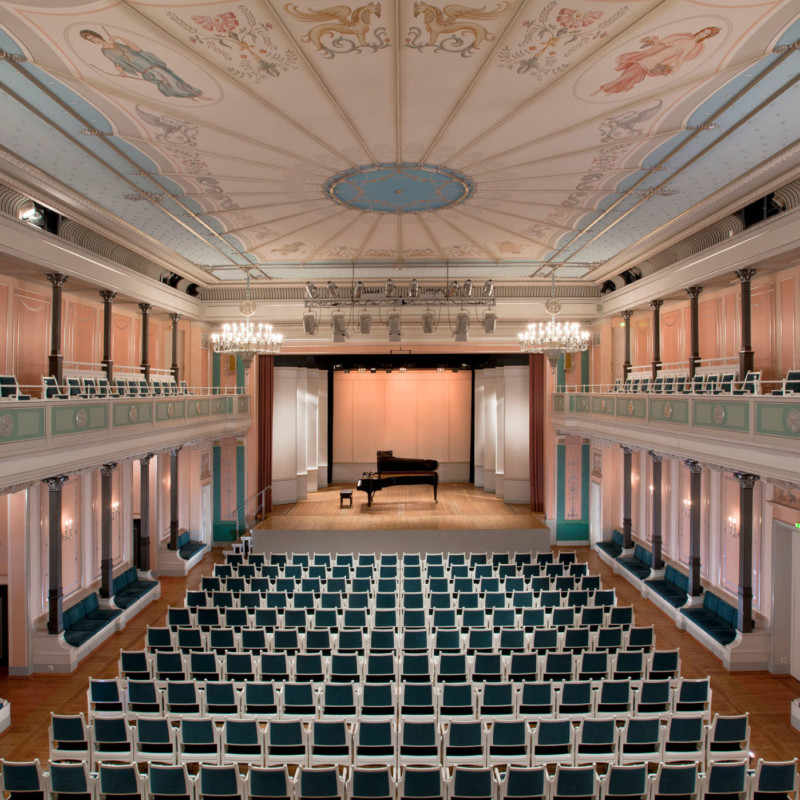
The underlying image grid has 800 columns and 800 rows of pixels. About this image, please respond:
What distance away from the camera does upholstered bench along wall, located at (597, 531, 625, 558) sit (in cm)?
1720

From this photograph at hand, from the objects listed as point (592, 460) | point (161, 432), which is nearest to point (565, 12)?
point (161, 432)

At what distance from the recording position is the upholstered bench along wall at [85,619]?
1138cm

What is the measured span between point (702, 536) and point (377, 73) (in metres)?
12.2

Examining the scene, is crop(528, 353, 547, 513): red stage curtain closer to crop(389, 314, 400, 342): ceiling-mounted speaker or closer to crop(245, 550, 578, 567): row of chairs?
crop(245, 550, 578, 567): row of chairs

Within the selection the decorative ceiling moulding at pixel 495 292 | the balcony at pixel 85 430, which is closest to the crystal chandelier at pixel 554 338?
the decorative ceiling moulding at pixel 495 292

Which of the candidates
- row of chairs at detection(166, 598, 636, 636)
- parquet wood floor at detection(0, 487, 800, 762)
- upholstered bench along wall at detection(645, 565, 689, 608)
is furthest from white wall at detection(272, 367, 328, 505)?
upholstered bench along wall at detection(645, 565, 689, 608)

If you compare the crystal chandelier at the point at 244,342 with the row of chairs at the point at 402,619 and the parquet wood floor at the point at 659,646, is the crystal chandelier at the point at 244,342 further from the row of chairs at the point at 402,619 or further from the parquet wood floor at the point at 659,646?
the parquet wood floor at the point at 659,646

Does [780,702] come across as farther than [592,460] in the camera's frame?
No

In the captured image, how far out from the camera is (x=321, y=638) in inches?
374

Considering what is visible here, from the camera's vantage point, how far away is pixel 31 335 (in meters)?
11.9

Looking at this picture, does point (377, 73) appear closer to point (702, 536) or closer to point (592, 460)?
point (702, 536)

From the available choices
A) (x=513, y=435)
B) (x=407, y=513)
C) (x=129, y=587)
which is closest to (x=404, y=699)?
(x=129, y=587)

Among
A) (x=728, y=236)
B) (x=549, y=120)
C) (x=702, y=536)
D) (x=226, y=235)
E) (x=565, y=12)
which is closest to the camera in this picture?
(x=565, y=12)

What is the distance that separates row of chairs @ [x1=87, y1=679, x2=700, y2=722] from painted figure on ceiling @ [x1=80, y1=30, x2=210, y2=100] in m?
7.09
